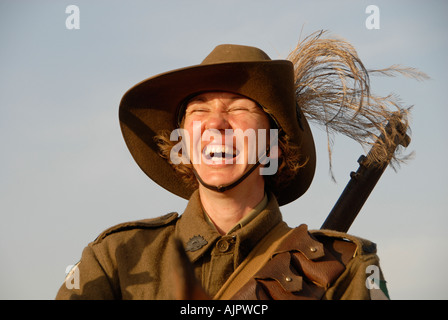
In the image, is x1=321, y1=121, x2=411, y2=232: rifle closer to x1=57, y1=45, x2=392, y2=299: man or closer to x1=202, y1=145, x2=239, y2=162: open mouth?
x1=57, y1=45, x2=392, y2=299: man

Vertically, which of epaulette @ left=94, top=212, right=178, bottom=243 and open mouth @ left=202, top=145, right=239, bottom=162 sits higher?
open mouth @ left=202, top=145, right=239, bottom=162

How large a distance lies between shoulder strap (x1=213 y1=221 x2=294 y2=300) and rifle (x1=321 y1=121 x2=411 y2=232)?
0.89 m

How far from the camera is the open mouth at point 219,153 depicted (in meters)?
5.93

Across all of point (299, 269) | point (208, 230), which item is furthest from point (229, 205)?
point (299, 269)

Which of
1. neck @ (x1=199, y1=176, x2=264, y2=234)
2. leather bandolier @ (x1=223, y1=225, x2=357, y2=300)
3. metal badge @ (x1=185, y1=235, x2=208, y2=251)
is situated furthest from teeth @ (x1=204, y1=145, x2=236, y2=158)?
leather bandolier @ (x1=223, y1=225, x2=357, y2=300)

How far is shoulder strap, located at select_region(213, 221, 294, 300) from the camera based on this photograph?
219 inches

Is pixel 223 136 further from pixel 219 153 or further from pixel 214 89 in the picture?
pixel 214 89

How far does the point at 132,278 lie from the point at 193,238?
1.75ft

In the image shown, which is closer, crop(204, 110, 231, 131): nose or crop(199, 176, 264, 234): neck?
crop(204, 110, 231, 131): nose

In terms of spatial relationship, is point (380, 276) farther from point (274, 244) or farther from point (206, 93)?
point (206, 93)

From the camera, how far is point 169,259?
585 centimetres

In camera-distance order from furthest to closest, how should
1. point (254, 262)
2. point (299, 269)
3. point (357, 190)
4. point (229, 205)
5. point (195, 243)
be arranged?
point (357, 190), point (229, 205), point (195, 243), point (254, 262), point (299, 269)

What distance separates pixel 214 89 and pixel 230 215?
0.95 meters
